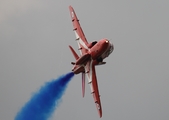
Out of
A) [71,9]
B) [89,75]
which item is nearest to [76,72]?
[89,75]

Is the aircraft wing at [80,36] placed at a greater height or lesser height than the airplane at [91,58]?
greater

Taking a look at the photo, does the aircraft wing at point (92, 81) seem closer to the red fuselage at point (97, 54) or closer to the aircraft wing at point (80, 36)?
the red fuselage at point (97, 54)

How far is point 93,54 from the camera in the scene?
260 feet

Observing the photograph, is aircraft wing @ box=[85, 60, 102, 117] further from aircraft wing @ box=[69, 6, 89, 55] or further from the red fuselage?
aircraft wing @ box=[69, 6, 89, 55]

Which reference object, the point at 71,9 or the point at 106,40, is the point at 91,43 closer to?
the point at 106,40

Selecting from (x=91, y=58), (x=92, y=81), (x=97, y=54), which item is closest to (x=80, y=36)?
(x=91, y=58)

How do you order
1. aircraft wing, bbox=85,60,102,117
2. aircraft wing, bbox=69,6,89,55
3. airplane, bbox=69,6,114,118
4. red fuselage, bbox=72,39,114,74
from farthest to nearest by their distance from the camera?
aircraft wing, bbox=69,6,89,55
aircraft wing, bbox=85,60,102,117
airplane, bbox=69,6,114,118
red fuselage, bbox=72,39,114,74

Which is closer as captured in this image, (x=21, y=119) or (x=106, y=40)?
(x=106, y=40)

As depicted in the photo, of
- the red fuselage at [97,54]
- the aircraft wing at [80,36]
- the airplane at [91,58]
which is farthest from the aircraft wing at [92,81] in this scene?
the aircraft wing at [80,36]

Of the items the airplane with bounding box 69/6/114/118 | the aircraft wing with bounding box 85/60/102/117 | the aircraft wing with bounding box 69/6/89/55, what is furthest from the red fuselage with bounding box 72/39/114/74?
the aircraft wing with bounding box 69/6/89/55

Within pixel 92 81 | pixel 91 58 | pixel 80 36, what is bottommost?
pixel 92 81

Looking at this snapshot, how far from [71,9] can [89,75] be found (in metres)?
10.5

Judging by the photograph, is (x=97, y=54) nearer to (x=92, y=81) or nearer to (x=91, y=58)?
(x=91, y=58)

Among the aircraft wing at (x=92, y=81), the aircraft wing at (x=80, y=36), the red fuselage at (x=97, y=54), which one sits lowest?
the aircraft wing at (x=92, y=81)
